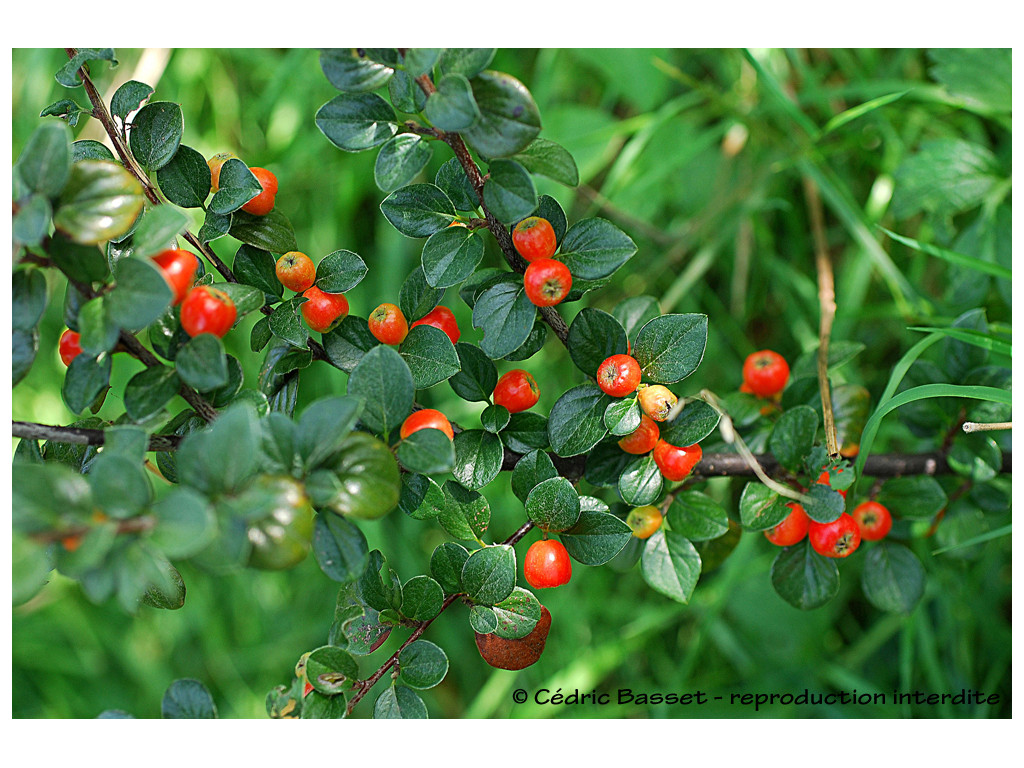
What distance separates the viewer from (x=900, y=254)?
5.36 feet

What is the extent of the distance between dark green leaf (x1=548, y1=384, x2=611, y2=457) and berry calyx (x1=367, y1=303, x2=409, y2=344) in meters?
0.18

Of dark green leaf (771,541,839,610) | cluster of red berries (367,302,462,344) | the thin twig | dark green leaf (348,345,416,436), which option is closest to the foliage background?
the thin twig

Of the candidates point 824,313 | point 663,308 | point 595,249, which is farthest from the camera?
point 663,308

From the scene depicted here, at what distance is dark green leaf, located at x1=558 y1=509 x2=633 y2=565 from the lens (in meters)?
0.76

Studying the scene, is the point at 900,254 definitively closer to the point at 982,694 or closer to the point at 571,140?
the point at 571,140

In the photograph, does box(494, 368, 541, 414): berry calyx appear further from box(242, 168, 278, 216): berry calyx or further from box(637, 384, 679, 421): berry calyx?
box(242, 168, 278, 216): berry calyx

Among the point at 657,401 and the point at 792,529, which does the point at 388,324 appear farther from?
the point at 792,529

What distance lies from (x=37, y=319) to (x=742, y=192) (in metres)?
1.47

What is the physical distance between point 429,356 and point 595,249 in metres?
0.20

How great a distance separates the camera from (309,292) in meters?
0.76

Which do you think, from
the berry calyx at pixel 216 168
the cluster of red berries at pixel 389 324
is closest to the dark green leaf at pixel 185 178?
the berry calyx at pixel 216 168

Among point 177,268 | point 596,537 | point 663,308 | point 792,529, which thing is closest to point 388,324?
point 177,268

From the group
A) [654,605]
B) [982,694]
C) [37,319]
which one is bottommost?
[654,605]

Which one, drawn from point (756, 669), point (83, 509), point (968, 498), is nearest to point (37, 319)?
point (83, 509)
